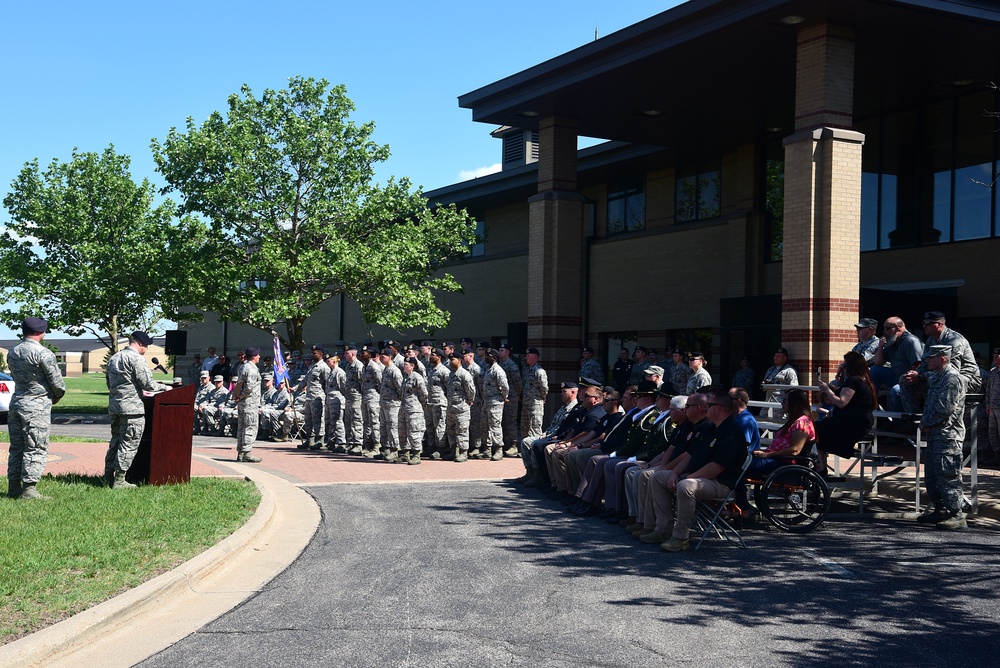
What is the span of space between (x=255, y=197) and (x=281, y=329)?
2015 cm

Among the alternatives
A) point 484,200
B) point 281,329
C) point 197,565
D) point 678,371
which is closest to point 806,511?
point 197,565

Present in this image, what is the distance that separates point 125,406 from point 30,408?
1.30m

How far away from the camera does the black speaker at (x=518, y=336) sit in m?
28.2

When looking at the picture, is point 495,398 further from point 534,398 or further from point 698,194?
point 698,194

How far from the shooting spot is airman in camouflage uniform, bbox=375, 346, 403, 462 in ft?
57.7

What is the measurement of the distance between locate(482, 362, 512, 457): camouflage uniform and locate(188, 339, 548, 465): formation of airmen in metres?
0.02

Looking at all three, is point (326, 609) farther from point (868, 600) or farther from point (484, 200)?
point (484, 200)

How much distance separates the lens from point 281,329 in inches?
1911

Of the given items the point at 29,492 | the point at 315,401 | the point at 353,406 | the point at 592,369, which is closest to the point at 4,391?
the point at 315,401

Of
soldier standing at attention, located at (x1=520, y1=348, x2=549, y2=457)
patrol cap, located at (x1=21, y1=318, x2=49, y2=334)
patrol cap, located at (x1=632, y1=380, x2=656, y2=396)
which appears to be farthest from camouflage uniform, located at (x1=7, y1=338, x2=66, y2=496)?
soldier standing at attention, located at (x1=520, y1=348, x2=549, y2=457)

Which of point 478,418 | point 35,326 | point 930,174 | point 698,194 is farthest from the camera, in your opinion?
point 698,194

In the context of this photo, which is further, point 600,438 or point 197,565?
point 600,438

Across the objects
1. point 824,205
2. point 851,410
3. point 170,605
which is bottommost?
point 170,605

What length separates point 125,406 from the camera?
12039mm
